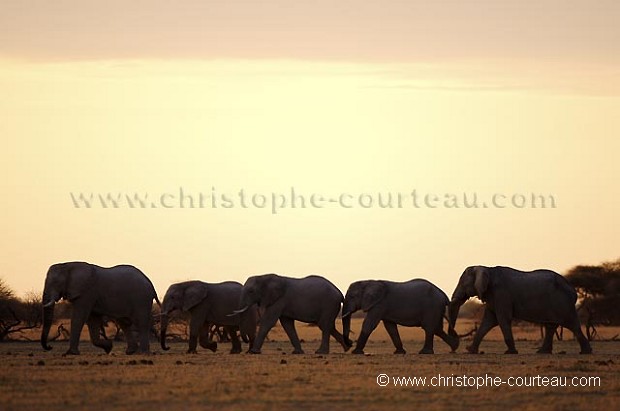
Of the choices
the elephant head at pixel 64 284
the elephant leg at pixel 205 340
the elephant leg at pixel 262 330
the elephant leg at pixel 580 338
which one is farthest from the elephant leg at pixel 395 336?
the elephant head at pixel 64 284

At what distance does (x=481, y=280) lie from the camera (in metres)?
53.0

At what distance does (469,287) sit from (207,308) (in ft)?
27.9

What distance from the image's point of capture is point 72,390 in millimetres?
34688

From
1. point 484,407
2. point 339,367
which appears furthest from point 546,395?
point 339,367

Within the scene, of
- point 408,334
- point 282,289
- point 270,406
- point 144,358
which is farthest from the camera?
point 408,334

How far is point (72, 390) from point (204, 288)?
64.3ft

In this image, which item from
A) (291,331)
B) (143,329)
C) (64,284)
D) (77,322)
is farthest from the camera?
(291,331)

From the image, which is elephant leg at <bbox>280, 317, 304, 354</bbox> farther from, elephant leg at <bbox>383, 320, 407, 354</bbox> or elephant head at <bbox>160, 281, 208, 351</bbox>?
elephant leg at <bbox>383, 320, 407, 354</bbox>

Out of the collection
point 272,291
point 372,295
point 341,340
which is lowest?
point 341,340

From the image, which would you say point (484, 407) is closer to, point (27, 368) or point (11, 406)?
point (11, 406)

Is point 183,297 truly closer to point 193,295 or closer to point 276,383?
point 193,295

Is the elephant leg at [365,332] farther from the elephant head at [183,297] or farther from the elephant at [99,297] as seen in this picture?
the elephant at [99,297]

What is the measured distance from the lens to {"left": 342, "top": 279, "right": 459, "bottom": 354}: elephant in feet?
175

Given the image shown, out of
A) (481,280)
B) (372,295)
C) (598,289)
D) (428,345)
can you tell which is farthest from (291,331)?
(598,289)
